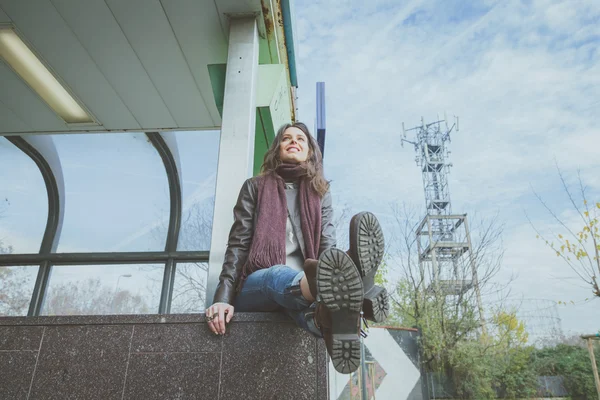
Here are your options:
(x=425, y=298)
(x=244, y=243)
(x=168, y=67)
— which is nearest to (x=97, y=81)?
(x=168, y=67)

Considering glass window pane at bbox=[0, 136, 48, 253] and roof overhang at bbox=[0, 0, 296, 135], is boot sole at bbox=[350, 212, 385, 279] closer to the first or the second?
roof overhang at bbox=[0, 0, 296, 135]

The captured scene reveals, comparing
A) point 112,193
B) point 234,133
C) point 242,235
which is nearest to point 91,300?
point 112,193

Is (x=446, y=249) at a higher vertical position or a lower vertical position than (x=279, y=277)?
higher

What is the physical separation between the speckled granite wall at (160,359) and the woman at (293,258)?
90mm

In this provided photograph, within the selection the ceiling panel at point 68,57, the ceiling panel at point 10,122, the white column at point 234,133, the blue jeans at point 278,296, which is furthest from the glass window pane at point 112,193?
the blue jeans at point 278,296

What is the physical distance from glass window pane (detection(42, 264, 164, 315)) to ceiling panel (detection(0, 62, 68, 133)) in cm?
154

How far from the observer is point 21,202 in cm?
437

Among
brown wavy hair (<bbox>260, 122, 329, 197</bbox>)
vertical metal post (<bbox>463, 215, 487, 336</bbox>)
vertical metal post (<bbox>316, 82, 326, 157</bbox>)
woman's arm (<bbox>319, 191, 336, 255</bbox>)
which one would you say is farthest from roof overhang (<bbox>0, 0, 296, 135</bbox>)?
vertical metal post (<bbox>463, 215, 487, 336</bbox>)

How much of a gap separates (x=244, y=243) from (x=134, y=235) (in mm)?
3042

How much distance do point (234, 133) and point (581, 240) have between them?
17.6ft

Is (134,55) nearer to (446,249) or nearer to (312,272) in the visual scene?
(312,272)

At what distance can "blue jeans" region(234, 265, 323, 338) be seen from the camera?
1226 millimetres

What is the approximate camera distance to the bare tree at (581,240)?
16.4 ft

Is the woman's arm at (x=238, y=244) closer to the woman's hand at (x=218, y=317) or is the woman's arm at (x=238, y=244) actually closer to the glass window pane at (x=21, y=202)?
the woman's hand at (x=218, y=317)
